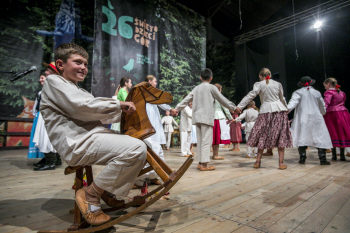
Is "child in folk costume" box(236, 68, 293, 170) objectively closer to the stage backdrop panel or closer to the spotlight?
the stage backdrop panel

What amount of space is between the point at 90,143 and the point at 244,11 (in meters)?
9.32

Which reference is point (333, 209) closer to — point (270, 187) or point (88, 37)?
point (270, 187)

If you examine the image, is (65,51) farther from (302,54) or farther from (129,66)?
(302,54)

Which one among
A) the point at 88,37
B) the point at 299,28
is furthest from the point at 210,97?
the point at 299,28

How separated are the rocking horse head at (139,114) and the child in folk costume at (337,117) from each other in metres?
4.15

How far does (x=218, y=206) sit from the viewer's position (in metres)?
1.54

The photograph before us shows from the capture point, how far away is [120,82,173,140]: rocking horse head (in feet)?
4.11

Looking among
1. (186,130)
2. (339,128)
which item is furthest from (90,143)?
(339,128)

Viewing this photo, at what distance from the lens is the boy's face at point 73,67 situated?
47.3 inches

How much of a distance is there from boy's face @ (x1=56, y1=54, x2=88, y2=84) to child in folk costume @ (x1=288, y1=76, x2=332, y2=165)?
3.49 metres

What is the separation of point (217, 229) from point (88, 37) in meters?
7.55

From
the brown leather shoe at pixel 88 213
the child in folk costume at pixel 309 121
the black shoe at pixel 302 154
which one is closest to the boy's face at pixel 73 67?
the brown leather shoe at pixel 88 213

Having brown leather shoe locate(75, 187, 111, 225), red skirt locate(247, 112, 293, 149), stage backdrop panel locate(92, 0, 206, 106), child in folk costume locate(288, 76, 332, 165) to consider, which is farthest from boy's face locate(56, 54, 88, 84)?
stage backdrop panel locate(92, 0, 206, 106)

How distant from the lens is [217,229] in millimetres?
1172
